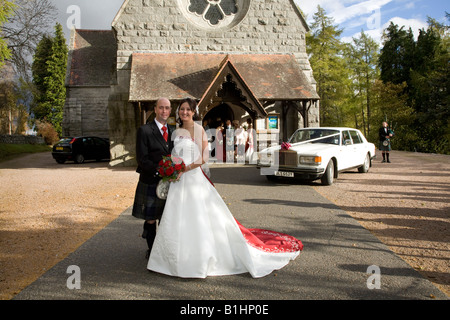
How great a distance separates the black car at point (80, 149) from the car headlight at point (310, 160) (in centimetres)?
1592

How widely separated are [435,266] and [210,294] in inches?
110

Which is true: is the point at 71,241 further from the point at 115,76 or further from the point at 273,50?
the point at 273,50

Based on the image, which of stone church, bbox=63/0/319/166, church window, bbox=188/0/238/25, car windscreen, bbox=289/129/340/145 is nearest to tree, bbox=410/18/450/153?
stone church, bbox=63/0/319/166

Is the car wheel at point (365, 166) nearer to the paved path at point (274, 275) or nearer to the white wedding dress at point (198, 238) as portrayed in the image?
the paved path at point (274, 275)

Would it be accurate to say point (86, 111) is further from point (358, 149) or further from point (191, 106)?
point (191, 106)

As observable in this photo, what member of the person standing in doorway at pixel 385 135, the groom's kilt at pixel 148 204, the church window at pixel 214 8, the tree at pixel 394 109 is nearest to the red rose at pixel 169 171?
the groom's kilt at pixel 148 204

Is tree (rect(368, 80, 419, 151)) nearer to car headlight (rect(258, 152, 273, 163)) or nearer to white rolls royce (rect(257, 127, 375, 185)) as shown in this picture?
white rolls royce (rect(257, 127, 375, 185))

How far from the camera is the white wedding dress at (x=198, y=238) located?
380 cm

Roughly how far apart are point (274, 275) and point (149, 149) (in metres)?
2.13

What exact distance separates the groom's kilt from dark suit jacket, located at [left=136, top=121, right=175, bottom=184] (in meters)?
0.10

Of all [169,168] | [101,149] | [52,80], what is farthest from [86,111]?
[169,168]

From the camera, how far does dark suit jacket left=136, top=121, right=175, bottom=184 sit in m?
4.12

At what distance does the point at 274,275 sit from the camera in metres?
3.86
